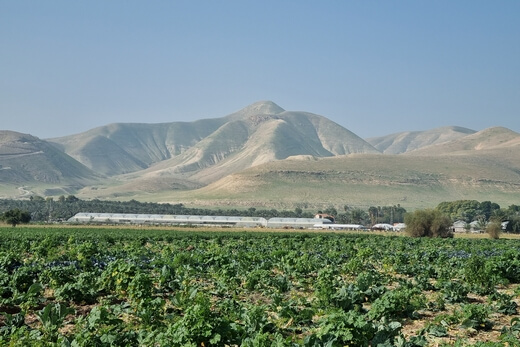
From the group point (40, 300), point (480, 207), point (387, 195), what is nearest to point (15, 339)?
point (40, 300)

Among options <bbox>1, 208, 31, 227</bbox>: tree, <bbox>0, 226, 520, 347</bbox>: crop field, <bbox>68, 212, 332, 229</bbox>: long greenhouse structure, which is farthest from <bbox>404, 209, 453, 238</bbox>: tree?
<bbox>1, 208, 31, 227</bbox>: tree

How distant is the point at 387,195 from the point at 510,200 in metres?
37.2

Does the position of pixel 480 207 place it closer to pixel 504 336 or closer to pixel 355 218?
pixel 355 218

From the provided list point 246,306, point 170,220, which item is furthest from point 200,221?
point 246,306

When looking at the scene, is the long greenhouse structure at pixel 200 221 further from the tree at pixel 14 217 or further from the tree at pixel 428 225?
the tree at pixel 428 225

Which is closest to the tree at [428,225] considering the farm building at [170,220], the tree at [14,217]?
the farm building at [170,220]

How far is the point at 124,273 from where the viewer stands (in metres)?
18.0

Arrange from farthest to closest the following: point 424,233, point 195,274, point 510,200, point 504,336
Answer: point 510,200, point 424,233, point 195,274, point 504,336

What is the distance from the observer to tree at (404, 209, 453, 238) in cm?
8075

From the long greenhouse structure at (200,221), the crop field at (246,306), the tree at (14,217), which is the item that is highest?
the crop field at (246,306)

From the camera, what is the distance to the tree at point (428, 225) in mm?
80750

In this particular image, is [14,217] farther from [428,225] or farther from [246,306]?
[246,306]

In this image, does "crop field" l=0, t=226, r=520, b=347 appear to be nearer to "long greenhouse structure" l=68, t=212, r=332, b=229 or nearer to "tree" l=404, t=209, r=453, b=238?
"tree" l=404, t=209, r=453, b=238

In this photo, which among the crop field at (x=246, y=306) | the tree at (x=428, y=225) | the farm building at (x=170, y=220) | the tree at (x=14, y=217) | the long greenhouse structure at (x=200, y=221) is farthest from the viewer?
the farm building at (x=170, y=220)
